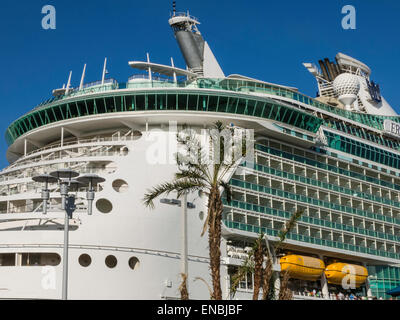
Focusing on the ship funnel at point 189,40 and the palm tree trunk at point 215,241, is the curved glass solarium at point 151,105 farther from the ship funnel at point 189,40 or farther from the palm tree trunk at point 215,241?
the palm tree trunk at point 215,241

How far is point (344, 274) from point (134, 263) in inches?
701

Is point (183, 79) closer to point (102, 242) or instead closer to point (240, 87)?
point (240, 87)

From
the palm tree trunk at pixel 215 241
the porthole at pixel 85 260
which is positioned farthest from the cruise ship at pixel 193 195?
the palm tree trunk at pixel 215 241

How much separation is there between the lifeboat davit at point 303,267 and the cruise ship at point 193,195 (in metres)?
0.09

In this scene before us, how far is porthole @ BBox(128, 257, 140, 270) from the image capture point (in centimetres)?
2827

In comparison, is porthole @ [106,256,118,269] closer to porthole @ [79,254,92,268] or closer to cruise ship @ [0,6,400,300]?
cruise ship @ [0,6,400,300]

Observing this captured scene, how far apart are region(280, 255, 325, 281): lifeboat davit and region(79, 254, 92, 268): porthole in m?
12.6

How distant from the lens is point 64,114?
1454 inches

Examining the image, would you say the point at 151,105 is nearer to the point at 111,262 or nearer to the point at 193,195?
the point at 193,195

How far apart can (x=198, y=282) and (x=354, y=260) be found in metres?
17.7

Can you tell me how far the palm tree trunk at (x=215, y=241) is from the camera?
20.0m

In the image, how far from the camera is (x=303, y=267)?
125ft

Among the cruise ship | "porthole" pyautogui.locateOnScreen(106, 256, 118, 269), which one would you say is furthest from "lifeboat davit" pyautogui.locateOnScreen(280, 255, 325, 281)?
"porthole" pyautogui.locateOnScreen(106, 256, 118, 269)

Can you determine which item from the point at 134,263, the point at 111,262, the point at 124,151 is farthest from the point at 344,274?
the point at 111,262
